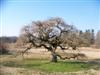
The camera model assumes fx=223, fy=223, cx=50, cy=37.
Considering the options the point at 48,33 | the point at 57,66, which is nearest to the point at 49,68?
the point at 57,66

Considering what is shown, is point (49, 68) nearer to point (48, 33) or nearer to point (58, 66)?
point (58, 66)

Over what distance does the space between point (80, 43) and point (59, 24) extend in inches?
87.8

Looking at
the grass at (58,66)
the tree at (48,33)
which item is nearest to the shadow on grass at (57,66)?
the grass at (58,66)

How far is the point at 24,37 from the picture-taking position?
17391 millimetres

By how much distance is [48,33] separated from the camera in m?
17.7

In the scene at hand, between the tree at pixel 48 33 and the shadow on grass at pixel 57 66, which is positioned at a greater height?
the tree at pixel 48 33

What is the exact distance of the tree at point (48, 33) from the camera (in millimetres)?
17469

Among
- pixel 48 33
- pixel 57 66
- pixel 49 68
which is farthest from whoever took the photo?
pixel 48 33

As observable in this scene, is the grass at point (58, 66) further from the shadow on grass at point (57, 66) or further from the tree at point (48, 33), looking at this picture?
the tree at point (48, 33)

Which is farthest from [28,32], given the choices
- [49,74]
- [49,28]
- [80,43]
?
[49,74]

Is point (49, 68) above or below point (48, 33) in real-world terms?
below

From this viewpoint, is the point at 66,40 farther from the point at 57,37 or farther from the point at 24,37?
the point at 24,37

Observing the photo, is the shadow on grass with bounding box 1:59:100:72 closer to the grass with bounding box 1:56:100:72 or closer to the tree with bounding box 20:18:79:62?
the grass with bounding box 1:56:100:72

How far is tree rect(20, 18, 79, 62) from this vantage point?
17.5 metres
